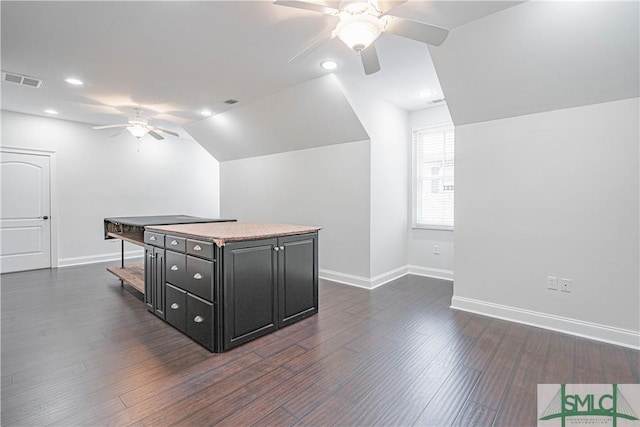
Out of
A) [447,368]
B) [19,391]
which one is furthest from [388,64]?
[19,391]

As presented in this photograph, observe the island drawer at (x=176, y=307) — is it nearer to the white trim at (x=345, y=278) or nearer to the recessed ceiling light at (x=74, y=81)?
the white trim at (x=345, y=278)

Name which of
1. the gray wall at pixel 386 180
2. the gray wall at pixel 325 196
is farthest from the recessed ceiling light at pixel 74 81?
the gray wall at pixel 386 180

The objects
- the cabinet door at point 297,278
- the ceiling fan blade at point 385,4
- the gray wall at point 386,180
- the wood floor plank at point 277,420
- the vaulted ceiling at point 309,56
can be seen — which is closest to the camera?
the wood floor plank at point 277,420

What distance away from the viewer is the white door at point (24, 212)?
5.02 metres

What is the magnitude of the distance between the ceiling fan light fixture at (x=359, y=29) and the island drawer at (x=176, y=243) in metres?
2.07

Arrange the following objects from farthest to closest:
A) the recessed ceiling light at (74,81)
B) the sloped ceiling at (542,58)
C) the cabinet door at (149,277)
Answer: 1. the recessed ceiling light at (74,81)
2. the cabinet door at (149,277)
3. the sloped ceiling at (542,58)

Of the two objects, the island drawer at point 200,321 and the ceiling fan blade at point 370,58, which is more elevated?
the ceiling fan blade at point 370,58

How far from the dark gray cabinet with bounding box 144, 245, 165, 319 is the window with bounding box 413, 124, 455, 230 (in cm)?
371

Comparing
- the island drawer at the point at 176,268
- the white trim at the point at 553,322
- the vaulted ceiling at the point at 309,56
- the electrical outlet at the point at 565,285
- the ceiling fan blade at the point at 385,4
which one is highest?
the vaulted ceiling at the point at 309,56

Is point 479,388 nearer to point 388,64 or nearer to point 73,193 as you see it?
point 388,64

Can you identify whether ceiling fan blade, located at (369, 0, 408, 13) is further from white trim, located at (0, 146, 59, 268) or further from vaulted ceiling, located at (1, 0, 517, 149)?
white trim, located at (0, 146, 59, 268)

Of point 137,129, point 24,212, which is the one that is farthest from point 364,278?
point 24,212

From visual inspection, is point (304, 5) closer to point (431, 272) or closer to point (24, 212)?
point (431, 272)

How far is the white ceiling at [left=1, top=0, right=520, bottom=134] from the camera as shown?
7.72ft
